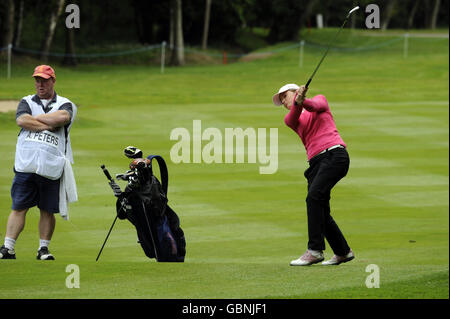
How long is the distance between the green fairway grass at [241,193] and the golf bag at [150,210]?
14.9 inches

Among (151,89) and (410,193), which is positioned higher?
(151,89)

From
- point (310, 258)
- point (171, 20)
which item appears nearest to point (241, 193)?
point (310, 258)

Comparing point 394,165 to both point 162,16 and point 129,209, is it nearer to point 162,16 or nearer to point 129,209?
point 162,16

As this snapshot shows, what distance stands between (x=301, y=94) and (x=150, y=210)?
1.50 m

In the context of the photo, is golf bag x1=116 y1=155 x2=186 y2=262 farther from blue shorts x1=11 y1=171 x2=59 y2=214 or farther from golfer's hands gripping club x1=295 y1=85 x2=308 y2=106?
golfer's hands gripping club x1=295 y1=85 x2=308 y2=106

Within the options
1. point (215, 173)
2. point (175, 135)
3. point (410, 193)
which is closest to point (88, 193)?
point (175, 135)

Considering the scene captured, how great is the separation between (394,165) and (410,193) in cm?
211

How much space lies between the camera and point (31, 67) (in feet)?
26.9

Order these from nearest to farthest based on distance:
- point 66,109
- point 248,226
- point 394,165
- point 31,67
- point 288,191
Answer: point 66,109
point 31,67
point 248,226
point 288,191
point 394,165

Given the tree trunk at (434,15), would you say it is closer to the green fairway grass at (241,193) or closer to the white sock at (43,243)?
the green fairway grass at (241,193)

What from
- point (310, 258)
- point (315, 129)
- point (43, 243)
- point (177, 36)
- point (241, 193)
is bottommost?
point (241, 193)

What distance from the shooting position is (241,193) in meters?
16.1

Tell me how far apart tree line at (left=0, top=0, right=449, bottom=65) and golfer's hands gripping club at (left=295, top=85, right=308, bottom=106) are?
957 millimetres

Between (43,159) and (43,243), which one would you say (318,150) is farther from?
(43,243)
